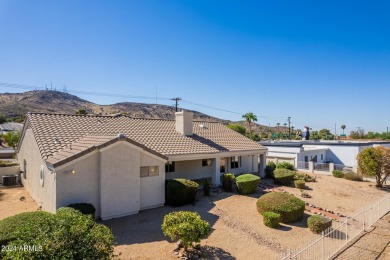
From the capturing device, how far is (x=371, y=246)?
1243 centimetres

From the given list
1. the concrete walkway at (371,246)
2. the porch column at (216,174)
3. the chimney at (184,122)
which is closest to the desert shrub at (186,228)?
the concrete walkway at (371,246)

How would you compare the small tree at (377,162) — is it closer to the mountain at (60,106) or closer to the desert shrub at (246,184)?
the desert shrub at (246,184)

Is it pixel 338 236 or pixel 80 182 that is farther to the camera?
pixel 80 182

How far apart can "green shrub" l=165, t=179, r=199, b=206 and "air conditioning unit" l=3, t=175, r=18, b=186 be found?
14.9m

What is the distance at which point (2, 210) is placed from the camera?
50.6ft

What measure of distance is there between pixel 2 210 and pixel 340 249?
60.2ft

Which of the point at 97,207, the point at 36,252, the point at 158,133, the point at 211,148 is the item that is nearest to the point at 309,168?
the point at 211,148

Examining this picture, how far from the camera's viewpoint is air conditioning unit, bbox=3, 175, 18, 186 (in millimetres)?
22286

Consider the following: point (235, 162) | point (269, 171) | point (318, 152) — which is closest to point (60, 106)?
point (318, 152)

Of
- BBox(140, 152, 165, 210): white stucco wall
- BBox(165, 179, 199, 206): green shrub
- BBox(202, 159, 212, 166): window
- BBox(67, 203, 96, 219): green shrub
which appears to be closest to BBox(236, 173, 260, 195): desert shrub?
BBox(202, 159, 212, 166): window

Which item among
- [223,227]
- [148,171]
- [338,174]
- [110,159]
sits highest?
[110,159]

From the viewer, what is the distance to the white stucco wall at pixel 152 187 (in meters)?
16.1

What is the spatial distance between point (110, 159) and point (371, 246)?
45.0ft

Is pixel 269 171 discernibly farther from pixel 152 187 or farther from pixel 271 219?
pixel 152 187
